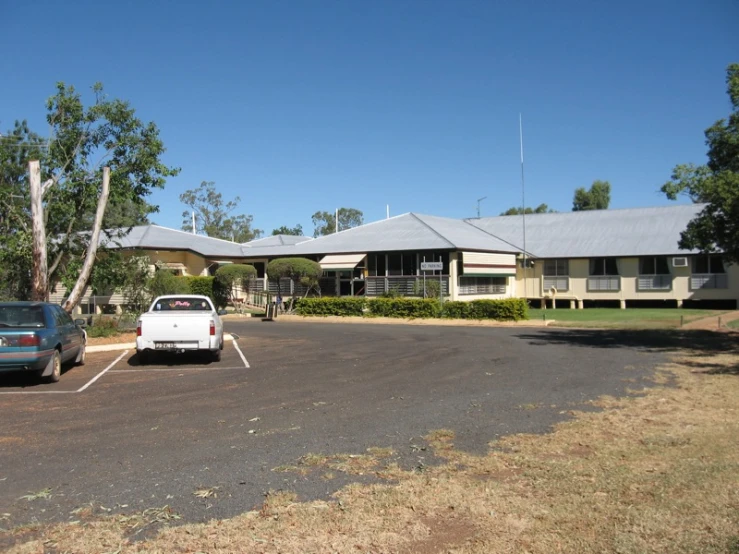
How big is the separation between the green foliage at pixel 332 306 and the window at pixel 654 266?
53.4 feet

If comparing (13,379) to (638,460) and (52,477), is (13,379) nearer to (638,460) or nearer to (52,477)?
(52,477)

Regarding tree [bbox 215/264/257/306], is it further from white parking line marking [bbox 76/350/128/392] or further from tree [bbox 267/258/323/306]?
white parking line marking [bbox 76/350/128/392]

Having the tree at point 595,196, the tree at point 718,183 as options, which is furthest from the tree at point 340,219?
the tree at point 718,183

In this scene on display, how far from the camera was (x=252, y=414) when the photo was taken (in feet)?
29.4

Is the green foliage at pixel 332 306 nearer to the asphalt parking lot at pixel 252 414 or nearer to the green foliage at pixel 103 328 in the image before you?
the green foliage at pixel 103 328

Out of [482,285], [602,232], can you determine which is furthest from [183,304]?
[602,232]

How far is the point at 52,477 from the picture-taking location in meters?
6.16

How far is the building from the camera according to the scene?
35094 millimetres

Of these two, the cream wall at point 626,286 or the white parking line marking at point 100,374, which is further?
the cream wall at point 626,286

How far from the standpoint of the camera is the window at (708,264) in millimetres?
35062

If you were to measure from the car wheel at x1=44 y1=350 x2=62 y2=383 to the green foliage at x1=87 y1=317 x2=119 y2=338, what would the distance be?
756cm

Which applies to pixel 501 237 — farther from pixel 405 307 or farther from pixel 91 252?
pixel 91 252

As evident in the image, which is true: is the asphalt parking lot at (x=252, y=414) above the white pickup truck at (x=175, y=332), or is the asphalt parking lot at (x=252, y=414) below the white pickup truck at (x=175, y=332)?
below

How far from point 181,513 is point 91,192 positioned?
1718cm
